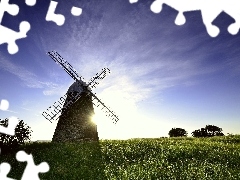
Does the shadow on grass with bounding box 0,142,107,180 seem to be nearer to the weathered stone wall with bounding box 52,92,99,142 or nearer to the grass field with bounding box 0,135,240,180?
the grass field with bounding box 0,135,240,180

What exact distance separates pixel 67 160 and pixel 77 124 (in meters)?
6.87

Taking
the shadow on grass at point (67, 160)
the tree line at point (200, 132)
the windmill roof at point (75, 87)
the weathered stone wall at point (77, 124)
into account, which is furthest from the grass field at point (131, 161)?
the tree line at point (200, 132)

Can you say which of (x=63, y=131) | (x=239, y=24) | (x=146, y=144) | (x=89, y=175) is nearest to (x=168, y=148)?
(x=146, y=144)

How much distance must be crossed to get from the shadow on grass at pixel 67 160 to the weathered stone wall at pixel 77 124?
152 cm

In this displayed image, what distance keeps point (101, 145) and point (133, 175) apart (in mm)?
9779

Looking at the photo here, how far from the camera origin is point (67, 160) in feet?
71.3

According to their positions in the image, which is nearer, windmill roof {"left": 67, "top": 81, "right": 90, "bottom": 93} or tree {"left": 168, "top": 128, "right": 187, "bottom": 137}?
windmill roof {"left": 67, "top": 81, "right": 90, "bottom": 93}

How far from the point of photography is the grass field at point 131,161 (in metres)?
17.3

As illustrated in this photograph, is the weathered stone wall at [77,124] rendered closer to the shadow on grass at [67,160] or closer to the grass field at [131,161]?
the shadow on grass at [67,160]

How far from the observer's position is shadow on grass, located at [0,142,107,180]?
731 inches

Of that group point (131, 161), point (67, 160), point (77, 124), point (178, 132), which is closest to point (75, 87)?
point (77, 124)

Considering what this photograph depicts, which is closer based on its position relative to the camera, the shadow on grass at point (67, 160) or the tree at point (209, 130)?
the shadow on grass at point (67, 160)

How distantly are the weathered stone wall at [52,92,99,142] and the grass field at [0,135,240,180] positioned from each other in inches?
69.4

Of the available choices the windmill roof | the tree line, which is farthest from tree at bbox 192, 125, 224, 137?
the windmill roof
